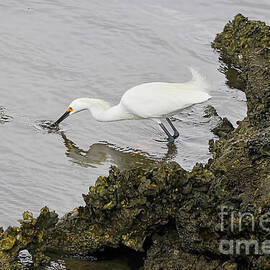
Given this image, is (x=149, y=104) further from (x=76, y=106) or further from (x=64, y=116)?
(x=64, y=116)

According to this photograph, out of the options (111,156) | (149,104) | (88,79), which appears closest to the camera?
(111,156)

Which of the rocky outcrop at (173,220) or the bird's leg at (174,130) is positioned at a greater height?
the bird's leg at (174,130)

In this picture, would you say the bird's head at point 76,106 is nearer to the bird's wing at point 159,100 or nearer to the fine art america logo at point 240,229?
the bird's wing at point 159,100

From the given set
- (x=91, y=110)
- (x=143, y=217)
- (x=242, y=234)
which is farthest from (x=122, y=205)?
(x=91, y=110)

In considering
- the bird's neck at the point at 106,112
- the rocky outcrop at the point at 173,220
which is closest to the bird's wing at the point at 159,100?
the bird's neck at the point at 106,112

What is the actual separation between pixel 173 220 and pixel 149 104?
363 cm

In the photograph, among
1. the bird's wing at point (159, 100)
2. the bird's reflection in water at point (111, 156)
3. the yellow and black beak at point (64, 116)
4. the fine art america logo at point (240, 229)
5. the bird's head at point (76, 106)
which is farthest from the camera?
the bird's head at point (76, 106)

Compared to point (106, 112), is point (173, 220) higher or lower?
lower

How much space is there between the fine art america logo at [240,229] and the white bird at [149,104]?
3.71 m

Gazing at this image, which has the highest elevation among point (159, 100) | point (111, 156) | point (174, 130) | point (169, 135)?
point (159, 100)

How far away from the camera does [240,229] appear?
12.5 feet

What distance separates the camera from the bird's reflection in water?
7.09 m

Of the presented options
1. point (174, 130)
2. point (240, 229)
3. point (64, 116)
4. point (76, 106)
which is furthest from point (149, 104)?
point (240, 229)

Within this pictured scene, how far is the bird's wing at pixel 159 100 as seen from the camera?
7742mm
